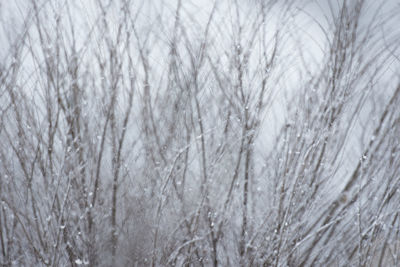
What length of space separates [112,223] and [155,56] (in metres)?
1.14

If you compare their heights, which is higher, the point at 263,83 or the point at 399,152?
the point at 263,83

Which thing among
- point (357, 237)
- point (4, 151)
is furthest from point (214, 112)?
point (4, 151)

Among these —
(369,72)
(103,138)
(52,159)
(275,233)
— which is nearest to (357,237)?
(275,233)

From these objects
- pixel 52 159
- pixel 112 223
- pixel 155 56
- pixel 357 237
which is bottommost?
pixel 357 237

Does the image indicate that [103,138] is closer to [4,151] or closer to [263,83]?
[4,151]

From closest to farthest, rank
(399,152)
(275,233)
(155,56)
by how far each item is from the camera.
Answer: (275,233), (399,152), (155,56)

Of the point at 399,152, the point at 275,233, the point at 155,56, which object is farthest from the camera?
the point at 155,56

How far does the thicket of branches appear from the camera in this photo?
2797mm

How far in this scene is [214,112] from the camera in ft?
9.82

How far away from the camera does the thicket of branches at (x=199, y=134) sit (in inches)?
110

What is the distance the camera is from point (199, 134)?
9.72ft

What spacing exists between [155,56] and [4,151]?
3.80ft

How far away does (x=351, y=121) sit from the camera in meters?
2.94

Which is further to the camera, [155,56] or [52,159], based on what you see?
[155,56]
